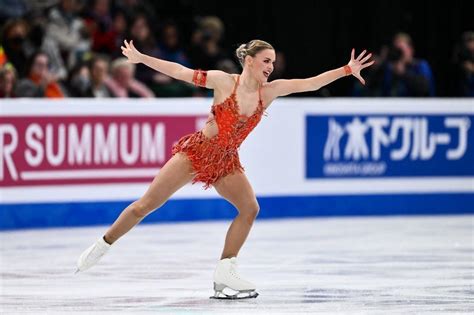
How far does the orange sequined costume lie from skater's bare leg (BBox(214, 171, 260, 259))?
5 cm

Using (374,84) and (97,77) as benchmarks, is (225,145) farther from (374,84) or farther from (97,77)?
(374,84)

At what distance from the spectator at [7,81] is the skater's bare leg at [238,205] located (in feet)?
15.9

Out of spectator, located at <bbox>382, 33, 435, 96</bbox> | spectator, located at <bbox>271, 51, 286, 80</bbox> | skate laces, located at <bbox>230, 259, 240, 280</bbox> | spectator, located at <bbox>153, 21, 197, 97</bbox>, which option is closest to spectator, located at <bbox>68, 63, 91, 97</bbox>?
spectator, located at <bbox>153, 21, 197, 97</bbox>

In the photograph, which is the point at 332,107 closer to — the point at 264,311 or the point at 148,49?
the point at 148,49

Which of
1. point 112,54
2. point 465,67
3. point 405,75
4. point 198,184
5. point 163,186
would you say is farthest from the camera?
point 465,67

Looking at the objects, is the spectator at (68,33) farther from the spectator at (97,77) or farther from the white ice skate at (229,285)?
the white ice skate at (229,285)

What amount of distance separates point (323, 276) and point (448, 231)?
11.9ft

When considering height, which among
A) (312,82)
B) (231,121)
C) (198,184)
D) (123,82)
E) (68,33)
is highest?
(68,33)

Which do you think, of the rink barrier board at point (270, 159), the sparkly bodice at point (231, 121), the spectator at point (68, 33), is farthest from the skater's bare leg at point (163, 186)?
the spectator at point (68, 33)

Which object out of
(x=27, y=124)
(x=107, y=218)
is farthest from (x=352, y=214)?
(x=27, y=124)

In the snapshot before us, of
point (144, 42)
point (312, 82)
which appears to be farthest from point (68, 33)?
point (312, 82)

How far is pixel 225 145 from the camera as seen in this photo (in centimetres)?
750

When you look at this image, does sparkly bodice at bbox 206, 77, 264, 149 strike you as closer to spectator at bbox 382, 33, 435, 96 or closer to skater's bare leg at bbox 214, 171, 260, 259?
skater's bare leg at bbox 214, 171, 260, 259

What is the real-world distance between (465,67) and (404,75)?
948mm
